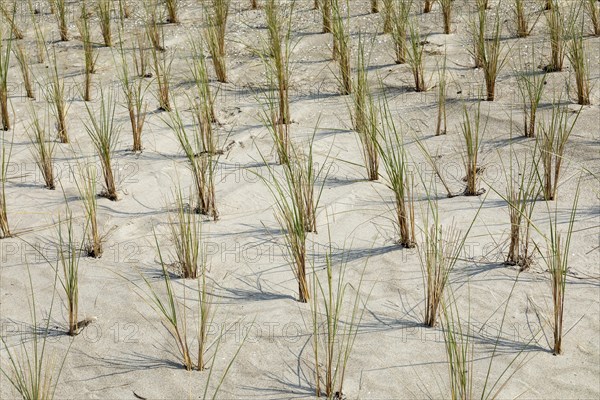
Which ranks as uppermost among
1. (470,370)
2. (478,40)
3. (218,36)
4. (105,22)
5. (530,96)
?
(105,22)

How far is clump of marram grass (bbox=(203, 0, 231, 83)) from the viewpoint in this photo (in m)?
5.99

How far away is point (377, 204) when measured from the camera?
4.67 meters

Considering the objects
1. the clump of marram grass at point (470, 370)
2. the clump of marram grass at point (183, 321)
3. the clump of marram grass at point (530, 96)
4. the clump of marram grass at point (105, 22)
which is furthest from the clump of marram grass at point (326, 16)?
the clump of marram grass at point (470, 370)

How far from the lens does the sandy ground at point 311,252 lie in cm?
353

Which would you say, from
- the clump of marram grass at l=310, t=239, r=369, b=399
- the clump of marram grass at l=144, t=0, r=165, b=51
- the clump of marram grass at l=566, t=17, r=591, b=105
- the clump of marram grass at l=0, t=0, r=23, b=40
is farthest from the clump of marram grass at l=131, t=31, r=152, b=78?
the clump of marram grass at l=566, t=17, r=591, b=105

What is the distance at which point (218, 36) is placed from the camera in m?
6.24

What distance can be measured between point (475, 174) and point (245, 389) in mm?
1819

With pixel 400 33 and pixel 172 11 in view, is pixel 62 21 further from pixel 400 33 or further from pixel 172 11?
pixel 400 33

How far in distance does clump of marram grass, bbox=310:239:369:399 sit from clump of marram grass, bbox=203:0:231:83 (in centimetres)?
223

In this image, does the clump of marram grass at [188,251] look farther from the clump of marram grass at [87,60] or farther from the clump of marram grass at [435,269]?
the clump of marram grass at [87,60]

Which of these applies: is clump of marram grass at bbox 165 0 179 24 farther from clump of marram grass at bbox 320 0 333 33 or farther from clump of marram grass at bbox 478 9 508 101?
clump of marram grass at bbox 478 9 508 101

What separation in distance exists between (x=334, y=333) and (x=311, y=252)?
1027 millimetres

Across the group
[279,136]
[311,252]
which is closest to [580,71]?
[279,136]

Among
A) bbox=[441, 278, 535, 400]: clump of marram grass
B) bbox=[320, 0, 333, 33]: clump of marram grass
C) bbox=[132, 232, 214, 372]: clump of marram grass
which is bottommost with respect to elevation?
bbox=[441, 278, 535, 400]: clump of marram grass
